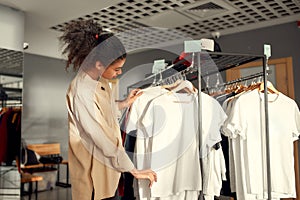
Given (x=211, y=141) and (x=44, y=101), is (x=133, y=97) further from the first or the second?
(x=44, y=101)

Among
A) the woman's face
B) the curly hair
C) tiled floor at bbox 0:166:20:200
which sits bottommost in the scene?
tiled floor at bbox 0:166:20:200

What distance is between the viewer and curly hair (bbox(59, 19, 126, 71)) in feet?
4.01

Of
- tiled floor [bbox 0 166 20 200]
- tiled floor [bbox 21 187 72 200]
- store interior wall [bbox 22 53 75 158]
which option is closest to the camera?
tiled floor [bbox 0 166 20 200]

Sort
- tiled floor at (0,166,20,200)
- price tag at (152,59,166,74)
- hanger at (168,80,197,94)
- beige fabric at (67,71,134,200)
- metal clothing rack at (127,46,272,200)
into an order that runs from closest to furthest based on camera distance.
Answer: beige fabric at (67,71,134,200)
metal clothing rack at (127,46,272,200)
hanger at (168,80,197,94)
price tag at (152,59,166,74)
tiled floor at (0,166,20,200)

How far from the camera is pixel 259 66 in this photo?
10.3ft

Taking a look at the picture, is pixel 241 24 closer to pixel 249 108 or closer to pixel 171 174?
pixel 249 108

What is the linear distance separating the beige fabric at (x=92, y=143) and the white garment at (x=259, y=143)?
A: 2.87 ft

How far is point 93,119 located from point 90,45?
1.05ft

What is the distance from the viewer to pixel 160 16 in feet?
9.20

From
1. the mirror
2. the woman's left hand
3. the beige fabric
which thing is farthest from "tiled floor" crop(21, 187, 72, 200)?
the beige fabric

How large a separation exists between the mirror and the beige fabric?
153 centimetres

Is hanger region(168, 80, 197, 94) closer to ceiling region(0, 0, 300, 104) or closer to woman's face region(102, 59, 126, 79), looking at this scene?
woman's face region(102, 59, 126, 79)

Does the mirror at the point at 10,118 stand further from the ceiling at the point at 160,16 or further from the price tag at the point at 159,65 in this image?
the price tag at the point at 159,65

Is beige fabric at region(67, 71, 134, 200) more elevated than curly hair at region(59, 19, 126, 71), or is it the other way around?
curly hair at region(59, 19, 126, 71)
